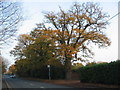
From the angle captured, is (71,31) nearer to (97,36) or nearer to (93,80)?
(97,36)

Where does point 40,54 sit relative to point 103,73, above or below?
above

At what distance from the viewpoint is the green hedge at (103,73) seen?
1914 cm

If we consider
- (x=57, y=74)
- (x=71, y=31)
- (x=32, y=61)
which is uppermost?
(x=71, y=31)

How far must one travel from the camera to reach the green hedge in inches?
754

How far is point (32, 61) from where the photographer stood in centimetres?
4981

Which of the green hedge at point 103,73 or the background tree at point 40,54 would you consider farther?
the background tree at point 40,54

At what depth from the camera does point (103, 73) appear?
21.6 m

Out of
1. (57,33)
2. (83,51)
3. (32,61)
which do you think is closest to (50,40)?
(57,33)

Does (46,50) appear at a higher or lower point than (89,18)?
lower

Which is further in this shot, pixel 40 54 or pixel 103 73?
pixel 40 54

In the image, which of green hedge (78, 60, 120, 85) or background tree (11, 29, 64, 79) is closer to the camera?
green hedge (78, 60, 120, 85)

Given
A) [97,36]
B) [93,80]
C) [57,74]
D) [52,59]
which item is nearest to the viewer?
[93,80]

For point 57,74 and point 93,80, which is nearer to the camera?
point 93,80

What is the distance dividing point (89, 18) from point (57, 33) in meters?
6.64
